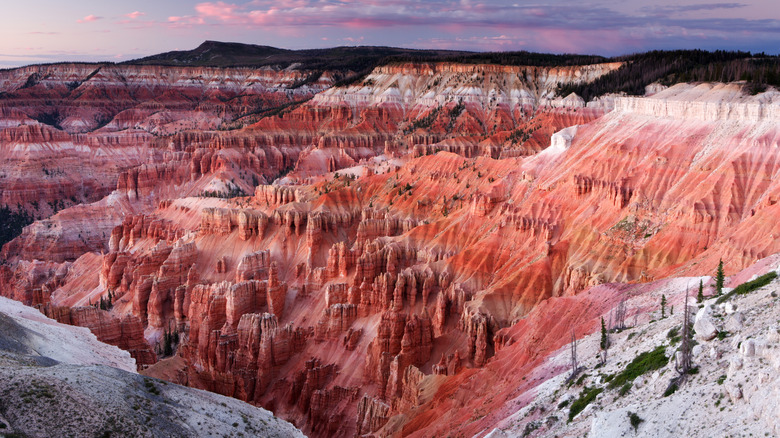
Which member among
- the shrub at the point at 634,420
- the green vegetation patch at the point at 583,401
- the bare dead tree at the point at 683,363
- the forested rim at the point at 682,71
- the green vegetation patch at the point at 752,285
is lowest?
the green vegetation patch at the point at 583,401

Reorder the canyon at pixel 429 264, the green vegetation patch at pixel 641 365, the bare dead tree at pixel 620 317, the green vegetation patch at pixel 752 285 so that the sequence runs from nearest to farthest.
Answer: the green vegetation patch at pixel 641 365 → the green vegetation patch at pixel 752 285 → the bare dead tree at pixel 620 317 → the canyon at pixel 429 264

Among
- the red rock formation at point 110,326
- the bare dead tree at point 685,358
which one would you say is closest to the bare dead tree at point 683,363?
the bare dead tree at point 685,358

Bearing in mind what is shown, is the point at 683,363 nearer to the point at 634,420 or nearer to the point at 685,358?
the point at 685,358

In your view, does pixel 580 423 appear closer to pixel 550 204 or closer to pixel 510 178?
pixel 550 204

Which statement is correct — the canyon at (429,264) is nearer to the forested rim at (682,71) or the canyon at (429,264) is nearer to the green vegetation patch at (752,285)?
the forested rim at (682,71)

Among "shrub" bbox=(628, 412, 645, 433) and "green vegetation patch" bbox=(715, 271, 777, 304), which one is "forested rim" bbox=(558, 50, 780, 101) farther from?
"shrub" bbox=(628, 412, 645, 433)

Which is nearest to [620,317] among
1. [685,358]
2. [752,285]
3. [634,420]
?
[752,285]

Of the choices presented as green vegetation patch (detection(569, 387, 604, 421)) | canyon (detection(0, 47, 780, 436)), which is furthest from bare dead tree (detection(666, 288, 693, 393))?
canyon (detection(0, 47, 780, 436))

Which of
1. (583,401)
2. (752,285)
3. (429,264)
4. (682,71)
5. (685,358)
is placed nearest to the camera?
(685,358)
